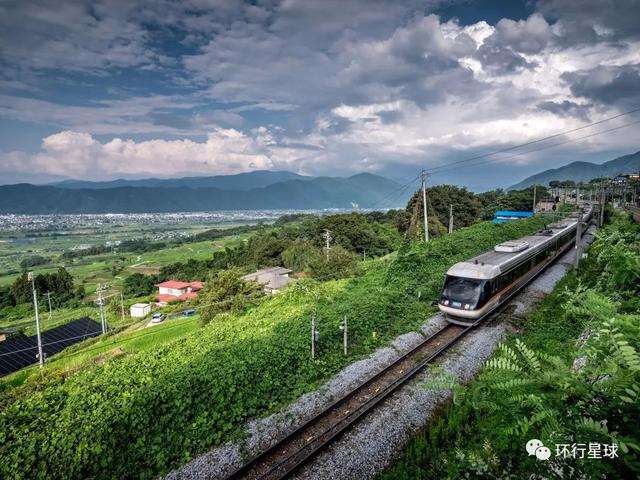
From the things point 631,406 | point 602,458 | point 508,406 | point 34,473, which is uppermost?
point 631,406

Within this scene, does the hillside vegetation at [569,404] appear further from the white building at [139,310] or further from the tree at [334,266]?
the white building at [139,310]

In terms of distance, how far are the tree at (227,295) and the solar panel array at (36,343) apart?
1502cm

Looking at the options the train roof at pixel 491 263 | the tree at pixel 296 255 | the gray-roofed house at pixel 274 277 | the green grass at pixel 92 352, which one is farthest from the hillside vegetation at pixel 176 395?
the tree at pixel 296 255

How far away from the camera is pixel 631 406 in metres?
2.66

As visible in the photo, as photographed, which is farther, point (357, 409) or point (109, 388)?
point (109, 388)

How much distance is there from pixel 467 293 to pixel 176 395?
12.4m

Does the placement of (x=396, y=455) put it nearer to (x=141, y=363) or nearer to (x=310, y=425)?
(x=310, y=425)

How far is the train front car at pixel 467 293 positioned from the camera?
14867 mm

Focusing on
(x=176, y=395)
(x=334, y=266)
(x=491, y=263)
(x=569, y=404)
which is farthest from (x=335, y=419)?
(x=334, y=266)

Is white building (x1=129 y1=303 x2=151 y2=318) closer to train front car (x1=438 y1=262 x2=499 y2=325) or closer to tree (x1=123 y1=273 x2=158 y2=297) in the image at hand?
tree (x1=123 y1=273 x2=158 y2=297)

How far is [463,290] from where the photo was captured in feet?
50.1

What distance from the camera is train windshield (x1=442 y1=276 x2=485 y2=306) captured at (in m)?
14.9

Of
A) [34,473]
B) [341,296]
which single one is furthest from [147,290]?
[34,473]

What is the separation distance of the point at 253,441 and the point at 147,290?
297ft
